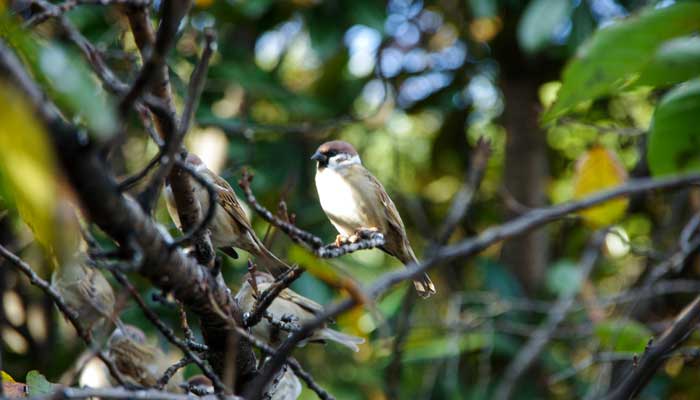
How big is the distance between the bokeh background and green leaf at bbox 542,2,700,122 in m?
2.35

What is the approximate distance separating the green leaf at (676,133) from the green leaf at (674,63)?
0.02 meters

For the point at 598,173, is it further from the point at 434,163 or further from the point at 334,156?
the point at 434,163

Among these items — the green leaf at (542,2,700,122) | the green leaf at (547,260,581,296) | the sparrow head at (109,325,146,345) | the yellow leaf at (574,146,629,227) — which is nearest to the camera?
the green leaf at (542,2,700,122)

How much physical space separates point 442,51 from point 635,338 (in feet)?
12.8

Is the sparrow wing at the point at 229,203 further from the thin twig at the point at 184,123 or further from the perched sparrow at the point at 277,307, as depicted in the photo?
the thin twig at the point at 184,123

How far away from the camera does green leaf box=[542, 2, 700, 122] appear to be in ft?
4.45

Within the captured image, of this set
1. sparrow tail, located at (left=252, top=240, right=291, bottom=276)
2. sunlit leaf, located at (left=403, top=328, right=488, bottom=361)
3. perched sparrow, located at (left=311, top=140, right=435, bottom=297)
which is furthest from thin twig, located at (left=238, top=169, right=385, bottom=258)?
sunlit leaf, located at (left=403, top=328, right=488, bottom=361)

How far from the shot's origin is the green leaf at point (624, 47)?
4.45 feet

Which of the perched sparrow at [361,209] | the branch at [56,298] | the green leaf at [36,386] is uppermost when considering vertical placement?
the perched sparrow at [361,209]

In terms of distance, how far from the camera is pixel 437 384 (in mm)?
5449

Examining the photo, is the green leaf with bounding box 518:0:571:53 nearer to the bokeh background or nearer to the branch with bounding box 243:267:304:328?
the bokeh background

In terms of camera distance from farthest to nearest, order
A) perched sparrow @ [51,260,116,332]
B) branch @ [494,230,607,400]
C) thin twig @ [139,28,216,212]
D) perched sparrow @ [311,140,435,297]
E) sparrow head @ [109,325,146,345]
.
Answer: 1. perched sparrow @ [51,260,116,332]
2. sparrow head @ [109,325,146,345]
3. branch @ [494,230,607,400]
4. perched sparrow @ [311,140,435,297]
5. thin twig @ [139,28,216,212]

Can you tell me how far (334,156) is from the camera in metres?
3.64

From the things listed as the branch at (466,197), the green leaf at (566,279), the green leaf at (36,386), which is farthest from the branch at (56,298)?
the green leaf at (566,279)
